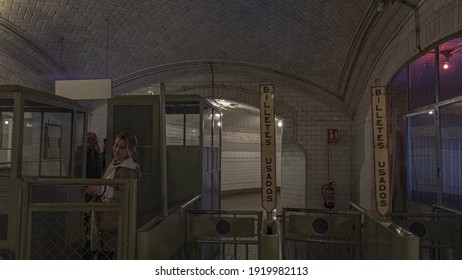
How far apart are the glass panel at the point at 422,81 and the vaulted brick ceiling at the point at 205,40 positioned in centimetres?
79

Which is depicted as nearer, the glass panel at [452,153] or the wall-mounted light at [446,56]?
the glass panel at [452,153]

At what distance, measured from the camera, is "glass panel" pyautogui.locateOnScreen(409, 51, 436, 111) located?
161 inches

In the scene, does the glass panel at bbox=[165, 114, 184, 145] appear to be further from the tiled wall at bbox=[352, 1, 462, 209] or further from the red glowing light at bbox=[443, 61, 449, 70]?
Answer: the red glowing light at bbox=[443, 61, 449, 70]

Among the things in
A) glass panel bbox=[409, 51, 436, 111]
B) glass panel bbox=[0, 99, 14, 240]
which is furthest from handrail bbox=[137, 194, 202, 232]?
glass panel bbox=[409, 51, 436, 111]

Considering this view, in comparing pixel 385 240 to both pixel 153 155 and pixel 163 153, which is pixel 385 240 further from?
pixel 153 155

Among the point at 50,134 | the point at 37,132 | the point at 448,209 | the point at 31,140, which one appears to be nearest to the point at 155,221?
the point at 50,134

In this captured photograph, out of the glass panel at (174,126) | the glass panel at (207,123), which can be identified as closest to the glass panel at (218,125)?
the glass panel at (207,123)

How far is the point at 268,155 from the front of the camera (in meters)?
2.50

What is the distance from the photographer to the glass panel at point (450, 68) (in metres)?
3.53

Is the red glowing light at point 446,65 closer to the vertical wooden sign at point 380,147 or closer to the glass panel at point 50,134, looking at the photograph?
the vertical wooden sign at point 380,147

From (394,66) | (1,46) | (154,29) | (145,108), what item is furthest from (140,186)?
(1,46)

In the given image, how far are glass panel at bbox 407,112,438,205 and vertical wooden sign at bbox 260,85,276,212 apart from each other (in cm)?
282

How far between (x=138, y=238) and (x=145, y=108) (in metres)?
2.53

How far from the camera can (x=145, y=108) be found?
14.5 ft
